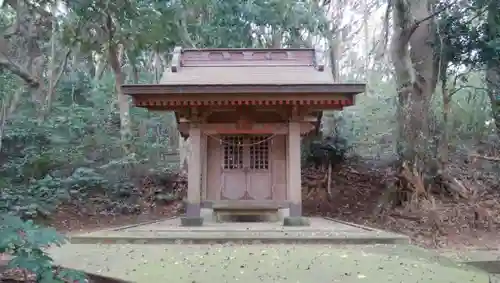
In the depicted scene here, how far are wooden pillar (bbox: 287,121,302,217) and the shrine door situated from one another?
2.69 feet

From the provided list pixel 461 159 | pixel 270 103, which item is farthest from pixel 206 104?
pixel 461 159

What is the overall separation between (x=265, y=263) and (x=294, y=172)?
4.14 m

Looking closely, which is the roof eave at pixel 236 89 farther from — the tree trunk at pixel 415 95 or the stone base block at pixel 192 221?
the tree trunk at pixel 415 95

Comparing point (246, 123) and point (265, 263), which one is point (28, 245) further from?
point (246, 123)

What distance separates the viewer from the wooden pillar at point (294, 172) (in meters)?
9.71

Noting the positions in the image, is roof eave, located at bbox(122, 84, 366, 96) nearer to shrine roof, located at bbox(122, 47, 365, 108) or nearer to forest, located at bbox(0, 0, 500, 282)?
shrine roof, located at bbox(122, 47, 365, 108)

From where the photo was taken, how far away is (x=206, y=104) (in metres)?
9.48

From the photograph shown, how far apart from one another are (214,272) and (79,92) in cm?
1922

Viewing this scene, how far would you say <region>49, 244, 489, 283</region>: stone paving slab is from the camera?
17.0 feet

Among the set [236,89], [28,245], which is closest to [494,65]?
[236,89]

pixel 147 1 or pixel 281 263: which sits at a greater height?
pixel 147 1

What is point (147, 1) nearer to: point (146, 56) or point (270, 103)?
point (270, 103)

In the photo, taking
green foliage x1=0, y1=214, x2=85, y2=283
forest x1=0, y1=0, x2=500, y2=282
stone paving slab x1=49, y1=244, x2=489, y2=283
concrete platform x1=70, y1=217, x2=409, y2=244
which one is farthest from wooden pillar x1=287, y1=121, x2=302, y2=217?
green foliage x1=0, y1=214, x2=85, y2=283

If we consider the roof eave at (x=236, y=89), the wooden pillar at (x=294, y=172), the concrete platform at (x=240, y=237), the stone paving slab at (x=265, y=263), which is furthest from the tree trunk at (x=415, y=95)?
the stone paving slab at (x=265, y=263)
